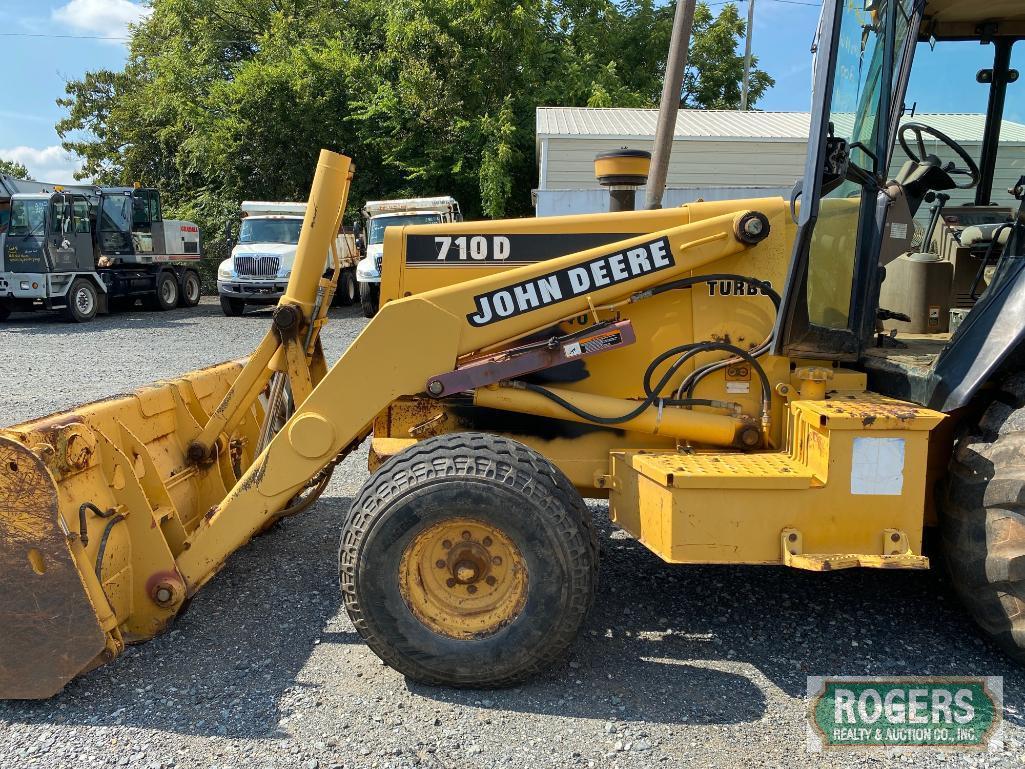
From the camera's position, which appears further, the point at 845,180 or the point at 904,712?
the point at 845,180

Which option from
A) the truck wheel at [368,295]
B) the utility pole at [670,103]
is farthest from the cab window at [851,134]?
the truck wheel at [368,295]

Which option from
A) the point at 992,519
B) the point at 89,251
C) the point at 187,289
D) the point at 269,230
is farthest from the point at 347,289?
the point at 992,519

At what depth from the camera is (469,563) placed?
9.86 feet

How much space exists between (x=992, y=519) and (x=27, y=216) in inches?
721

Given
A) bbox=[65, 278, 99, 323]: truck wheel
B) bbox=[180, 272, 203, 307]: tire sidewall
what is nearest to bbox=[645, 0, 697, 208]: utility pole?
bbox=[65, 278, 99, 323]: truck wheel

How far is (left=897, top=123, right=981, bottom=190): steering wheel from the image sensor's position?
396 centimetres

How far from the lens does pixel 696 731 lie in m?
2.74

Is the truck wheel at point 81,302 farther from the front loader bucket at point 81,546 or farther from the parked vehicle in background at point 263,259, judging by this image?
the front loader bucket at point 81,546

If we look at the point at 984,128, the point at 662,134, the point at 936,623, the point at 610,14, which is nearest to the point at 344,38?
the point at 610,14

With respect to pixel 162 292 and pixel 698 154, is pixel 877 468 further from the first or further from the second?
pixel 162 292

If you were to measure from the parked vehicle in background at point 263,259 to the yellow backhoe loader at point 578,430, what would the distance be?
1376 centimetres

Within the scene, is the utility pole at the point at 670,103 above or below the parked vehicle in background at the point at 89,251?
above

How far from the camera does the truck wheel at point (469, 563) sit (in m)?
2.89

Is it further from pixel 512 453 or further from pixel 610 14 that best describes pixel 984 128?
pixel 610 14
